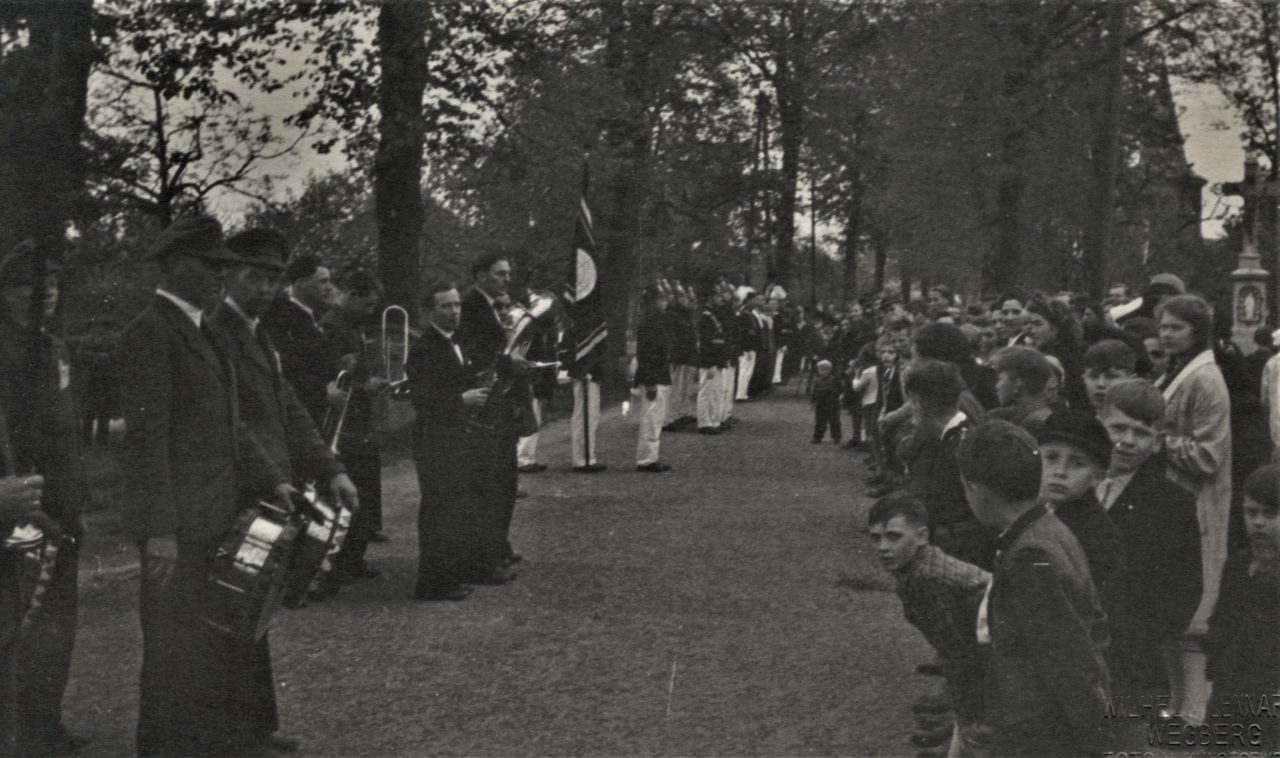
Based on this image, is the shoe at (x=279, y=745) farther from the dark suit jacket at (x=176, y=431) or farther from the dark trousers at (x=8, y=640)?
the dark trousers at (x=8, y=640)

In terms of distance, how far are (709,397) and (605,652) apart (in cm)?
1407

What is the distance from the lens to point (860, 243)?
2175 inches

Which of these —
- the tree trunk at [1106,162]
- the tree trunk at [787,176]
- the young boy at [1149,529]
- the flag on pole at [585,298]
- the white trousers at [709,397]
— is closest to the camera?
the young boy at [1149,529]

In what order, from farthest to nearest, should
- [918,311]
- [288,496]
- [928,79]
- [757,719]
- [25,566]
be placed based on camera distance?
[928,79]
[918,311]
[757,719]
[288,496]
[25,566]

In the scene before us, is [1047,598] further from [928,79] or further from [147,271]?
[928,79]

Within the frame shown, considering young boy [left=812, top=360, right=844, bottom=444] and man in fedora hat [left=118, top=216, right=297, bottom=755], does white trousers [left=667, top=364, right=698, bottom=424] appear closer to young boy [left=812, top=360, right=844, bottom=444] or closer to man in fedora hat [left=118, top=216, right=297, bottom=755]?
young boy [left=812, top=360, right=844, bottom=444]

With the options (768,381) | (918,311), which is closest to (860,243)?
(768,381)

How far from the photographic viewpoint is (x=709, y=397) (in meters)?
21.8

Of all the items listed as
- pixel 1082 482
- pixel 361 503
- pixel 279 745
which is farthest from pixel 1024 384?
pixel 361 503

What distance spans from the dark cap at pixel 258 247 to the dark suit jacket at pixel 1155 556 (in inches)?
138

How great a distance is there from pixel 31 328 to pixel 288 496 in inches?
42.8

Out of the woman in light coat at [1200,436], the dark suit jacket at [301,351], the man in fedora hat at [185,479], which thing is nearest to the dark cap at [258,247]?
the man in fedora hat at [185,479]

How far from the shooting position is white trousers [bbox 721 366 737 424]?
21969mm

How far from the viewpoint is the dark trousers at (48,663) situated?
583cm
